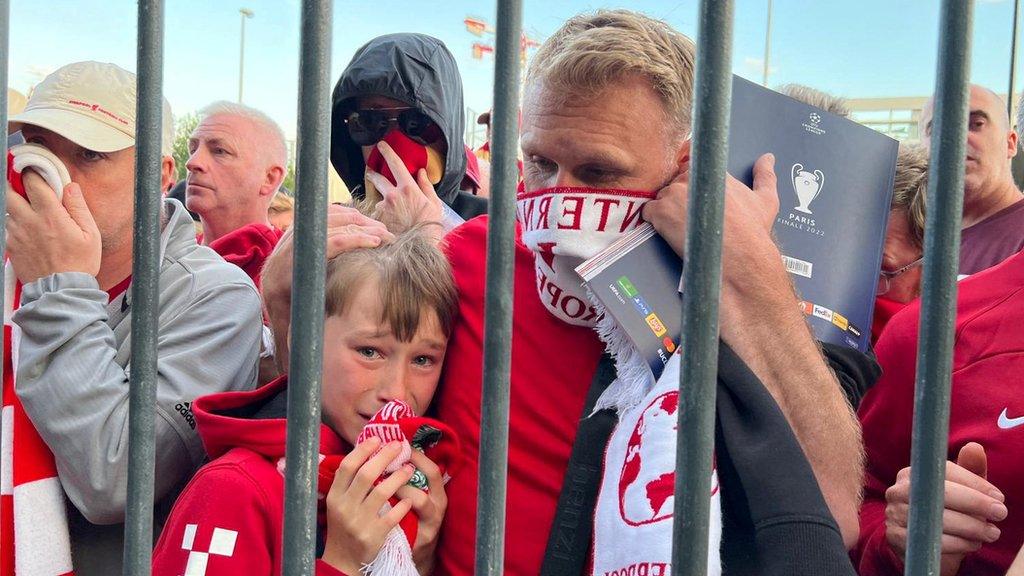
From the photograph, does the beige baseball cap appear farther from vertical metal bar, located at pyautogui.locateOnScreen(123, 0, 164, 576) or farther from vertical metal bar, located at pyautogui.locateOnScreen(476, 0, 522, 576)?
vertical metal bar, located at pyautogui.locateOnScreen(476, 0, 522, 576)

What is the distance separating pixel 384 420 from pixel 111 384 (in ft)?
1.99

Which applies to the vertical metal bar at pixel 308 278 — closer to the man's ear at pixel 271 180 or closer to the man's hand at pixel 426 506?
the man's hand at pixel 426 506

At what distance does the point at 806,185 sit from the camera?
5.82 feet

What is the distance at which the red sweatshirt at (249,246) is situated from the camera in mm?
2971

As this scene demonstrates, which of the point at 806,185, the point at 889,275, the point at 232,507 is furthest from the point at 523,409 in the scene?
the point at 889,275

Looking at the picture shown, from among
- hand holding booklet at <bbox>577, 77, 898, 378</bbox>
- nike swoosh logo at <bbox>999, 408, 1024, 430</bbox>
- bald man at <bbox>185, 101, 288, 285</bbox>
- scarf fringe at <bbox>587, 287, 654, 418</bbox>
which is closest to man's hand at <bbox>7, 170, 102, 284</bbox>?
scarf fringe at <bbox>587, 287, 654, 418</bbox>

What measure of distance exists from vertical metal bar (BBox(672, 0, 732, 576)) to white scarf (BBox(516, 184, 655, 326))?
736mm

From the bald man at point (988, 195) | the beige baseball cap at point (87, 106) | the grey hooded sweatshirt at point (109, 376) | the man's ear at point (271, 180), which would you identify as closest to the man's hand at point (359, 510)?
the grey hooded sweatshirt at point (109, 376)

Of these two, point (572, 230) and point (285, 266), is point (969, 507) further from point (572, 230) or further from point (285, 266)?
point (285, 266)

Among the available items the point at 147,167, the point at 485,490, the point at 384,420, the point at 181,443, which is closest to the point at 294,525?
the point at 485,490

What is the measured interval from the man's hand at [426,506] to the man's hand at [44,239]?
0.88m

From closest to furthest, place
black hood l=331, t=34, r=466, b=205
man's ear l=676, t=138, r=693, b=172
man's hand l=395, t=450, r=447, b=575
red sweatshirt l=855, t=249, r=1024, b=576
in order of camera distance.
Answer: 1. man's hand l=395, t=450, r=447, b=575
2. red sweatshirt l=855, t=249, r=1024, b=576
3. man's ear l=676, t=138, r=693, b=172
4. black hood l=331, t=34, r=466, b=205

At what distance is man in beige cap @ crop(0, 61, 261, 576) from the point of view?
6.09 feet

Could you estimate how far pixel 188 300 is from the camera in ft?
6.86
